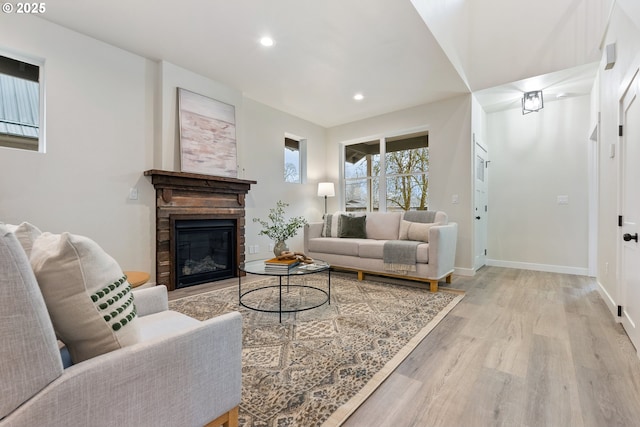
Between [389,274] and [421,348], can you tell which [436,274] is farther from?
[421,348]

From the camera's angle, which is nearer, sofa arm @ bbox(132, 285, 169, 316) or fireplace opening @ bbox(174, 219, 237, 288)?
sofa arm @ bbox(132, 285, 169, 316)

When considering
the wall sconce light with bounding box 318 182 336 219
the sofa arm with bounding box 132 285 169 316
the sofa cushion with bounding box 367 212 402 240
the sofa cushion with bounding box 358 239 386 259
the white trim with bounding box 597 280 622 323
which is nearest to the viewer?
the sofa arm with bounding box 132 285 169 316

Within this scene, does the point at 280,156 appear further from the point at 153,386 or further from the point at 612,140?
the point at 153,386

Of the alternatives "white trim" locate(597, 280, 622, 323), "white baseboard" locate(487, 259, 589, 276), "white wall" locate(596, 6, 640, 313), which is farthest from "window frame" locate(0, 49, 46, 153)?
"white baseboard" locate(487, 259, 589, 276)

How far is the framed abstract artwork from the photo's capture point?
3451 mm

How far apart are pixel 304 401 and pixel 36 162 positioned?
303 centimetres

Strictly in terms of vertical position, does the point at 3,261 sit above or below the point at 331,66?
below

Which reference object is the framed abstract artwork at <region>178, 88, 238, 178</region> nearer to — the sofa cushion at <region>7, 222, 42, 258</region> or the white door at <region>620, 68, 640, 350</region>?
the sofa cushion at <region>7, 222, 42, 258</region>

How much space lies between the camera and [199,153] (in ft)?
11.8

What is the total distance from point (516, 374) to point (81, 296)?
2.04m

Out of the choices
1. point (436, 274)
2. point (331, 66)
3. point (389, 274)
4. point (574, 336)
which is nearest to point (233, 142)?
point (331, 66)

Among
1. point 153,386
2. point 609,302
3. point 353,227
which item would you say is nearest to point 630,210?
point 609,302

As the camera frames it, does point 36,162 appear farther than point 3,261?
Yes

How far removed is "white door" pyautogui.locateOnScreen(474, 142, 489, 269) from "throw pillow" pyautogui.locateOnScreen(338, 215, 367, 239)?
5.30 ft
